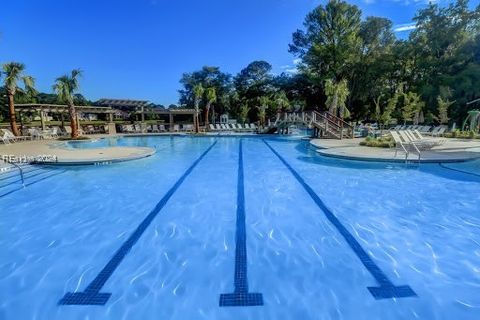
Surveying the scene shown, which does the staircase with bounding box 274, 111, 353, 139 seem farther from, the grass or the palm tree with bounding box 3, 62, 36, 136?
the palm tree with bounding box 3, 62, 36, 136

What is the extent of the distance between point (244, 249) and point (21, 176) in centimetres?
729

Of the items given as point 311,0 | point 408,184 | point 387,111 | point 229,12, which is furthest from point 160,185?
point 311,0

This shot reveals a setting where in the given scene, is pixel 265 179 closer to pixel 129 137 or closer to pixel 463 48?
pixel 129 137

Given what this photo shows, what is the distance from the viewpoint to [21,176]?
8117 millimetres

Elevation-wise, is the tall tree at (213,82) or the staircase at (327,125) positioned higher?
the tall tree at (213,82)

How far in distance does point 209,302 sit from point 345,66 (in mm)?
31705

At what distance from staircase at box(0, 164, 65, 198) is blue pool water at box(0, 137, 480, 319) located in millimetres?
419

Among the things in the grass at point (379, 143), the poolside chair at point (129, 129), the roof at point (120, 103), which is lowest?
the grass at point (379, 143)

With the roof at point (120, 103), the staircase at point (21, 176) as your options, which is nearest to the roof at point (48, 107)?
the roof at point (120, 103)

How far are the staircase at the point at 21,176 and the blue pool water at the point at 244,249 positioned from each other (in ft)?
1.38

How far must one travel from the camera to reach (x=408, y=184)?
7.45m

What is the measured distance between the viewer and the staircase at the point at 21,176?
25.2 feet

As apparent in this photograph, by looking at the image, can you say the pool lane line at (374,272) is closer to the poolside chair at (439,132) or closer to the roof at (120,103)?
the poolside chair at (439,132)

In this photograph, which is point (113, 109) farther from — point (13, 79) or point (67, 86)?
point (13, 79)
